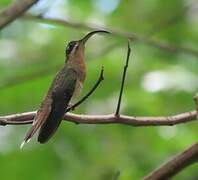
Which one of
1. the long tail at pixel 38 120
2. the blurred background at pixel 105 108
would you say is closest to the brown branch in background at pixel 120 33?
the blurred background at pixel 105 108

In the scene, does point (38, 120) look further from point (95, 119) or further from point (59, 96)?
point (95, 119)

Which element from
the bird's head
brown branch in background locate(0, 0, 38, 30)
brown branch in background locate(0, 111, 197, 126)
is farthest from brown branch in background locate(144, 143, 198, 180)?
brown branch in background locate(0, 0, 38, 30)

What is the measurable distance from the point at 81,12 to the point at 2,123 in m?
2.83

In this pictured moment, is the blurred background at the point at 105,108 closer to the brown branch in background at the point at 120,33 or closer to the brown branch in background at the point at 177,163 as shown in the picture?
the brown branch in background at the point at 120,33

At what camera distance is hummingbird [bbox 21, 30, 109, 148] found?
6.66 feet

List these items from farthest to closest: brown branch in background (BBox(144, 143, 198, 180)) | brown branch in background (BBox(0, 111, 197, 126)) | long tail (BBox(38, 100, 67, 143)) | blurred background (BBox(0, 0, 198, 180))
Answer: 1. blurred background (BBox(0, 0, 198, 180))
2. brown branch in background (BBox(144, 143, 198, 180))
3. brown branch in background (BBox(0, 111, 197, 126))
4. long tail (BBox(38, 100, 67, 143))

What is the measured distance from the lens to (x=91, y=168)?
3.85 meters

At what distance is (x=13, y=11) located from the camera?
10.1 ft

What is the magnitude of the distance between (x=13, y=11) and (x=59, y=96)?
41.1 inches

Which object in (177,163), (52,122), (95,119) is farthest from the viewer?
(177,163)

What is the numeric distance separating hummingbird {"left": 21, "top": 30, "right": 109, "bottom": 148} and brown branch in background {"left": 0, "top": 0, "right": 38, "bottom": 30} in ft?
2.57

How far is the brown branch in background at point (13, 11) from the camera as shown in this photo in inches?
120

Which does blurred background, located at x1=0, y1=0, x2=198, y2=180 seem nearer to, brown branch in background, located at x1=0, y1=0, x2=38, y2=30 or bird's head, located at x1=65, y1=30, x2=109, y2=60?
brown branch in background, located at x1=0, y1=0, x2=38, y2=30

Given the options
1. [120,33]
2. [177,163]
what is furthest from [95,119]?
[120,33]
